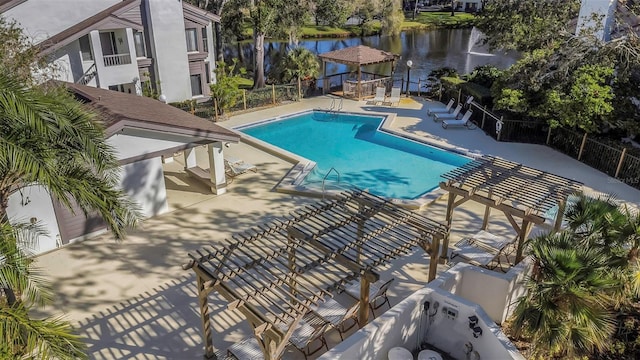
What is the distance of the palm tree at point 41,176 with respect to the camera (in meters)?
5.00

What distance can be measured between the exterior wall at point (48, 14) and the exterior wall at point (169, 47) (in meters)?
3.18

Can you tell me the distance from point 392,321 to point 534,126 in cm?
1414

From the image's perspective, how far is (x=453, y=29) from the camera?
68.8 meters

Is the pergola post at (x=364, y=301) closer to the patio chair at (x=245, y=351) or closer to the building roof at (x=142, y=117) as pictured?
the patio chair at (x=245, y=351)

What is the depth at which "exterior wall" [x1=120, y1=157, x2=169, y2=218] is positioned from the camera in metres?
12.7

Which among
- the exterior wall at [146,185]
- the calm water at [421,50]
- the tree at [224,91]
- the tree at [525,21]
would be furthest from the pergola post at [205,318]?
the calm water at [421,50]

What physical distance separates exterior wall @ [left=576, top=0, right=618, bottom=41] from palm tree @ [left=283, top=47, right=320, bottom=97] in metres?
13.7

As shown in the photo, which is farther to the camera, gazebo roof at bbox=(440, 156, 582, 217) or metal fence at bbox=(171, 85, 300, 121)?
metal fence at bbox=(171, 85, 300, 121)

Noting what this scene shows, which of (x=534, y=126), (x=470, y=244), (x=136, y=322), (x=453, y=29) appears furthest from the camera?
(x=453, y=29)

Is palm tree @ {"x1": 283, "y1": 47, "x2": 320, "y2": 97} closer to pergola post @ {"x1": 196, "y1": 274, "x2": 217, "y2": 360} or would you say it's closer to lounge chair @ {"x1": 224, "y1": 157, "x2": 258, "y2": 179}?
lounge chair @ {"x1": 224, "y1": 157, "x2": 258, "y2": 179}

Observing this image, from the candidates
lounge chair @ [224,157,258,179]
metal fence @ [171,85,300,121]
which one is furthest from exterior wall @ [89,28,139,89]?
lounge chair @ [224,157,258,179]

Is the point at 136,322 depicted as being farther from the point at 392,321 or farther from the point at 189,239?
the point at 392,321

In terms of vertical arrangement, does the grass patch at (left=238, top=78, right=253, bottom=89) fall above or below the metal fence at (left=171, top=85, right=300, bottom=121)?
below

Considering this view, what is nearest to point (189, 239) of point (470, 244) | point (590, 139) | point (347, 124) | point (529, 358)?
point (470, 244)
